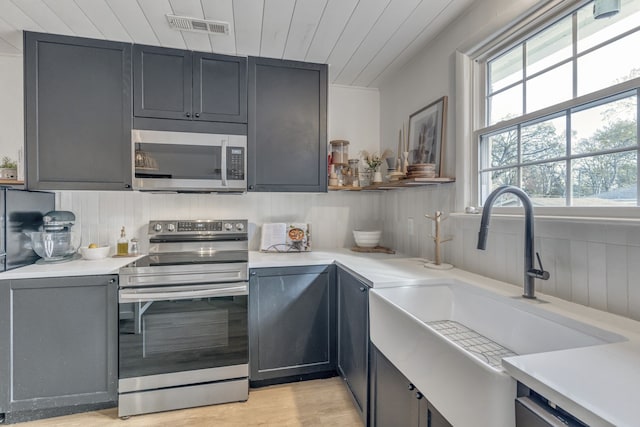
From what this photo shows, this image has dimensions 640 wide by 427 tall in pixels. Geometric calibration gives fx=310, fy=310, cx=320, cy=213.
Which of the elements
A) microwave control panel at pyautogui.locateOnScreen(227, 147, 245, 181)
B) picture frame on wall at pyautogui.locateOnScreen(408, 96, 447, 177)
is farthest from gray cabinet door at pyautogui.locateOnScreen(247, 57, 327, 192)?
picture frame on wall at pyautogui.locateOnScreen(408, 96, 447, 177)

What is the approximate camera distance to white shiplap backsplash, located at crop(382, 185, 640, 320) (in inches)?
41.6

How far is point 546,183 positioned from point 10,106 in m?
3.40

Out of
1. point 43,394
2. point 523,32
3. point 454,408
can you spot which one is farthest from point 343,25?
point 43,394

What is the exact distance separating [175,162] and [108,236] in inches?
34.2

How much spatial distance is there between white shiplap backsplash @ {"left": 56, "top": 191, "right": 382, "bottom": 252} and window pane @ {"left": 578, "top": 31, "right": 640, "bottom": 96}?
A: 181 cm

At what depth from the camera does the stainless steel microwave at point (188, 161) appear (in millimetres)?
2031

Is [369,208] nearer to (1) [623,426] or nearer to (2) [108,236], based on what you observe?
(2) [108,236]

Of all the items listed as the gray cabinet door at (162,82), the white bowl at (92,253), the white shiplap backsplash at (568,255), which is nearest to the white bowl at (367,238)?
the white shiplap backsplash at (568,255)

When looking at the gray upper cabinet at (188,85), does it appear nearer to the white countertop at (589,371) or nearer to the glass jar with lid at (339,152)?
the glass jar with lid at (339,152)

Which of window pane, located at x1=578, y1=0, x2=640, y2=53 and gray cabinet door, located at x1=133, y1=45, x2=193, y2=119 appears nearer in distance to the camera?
window pane, located at x1=578, y1=0, x2=640, y2=53

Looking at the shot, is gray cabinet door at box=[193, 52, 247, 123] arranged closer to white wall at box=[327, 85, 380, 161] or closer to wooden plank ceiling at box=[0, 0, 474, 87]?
wooden plank ceiling at box=[0, 0, 474, 87]

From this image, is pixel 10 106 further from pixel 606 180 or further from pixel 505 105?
pixel 606 180

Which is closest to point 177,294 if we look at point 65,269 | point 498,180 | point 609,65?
point 65,269

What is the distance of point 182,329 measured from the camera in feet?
6.19
